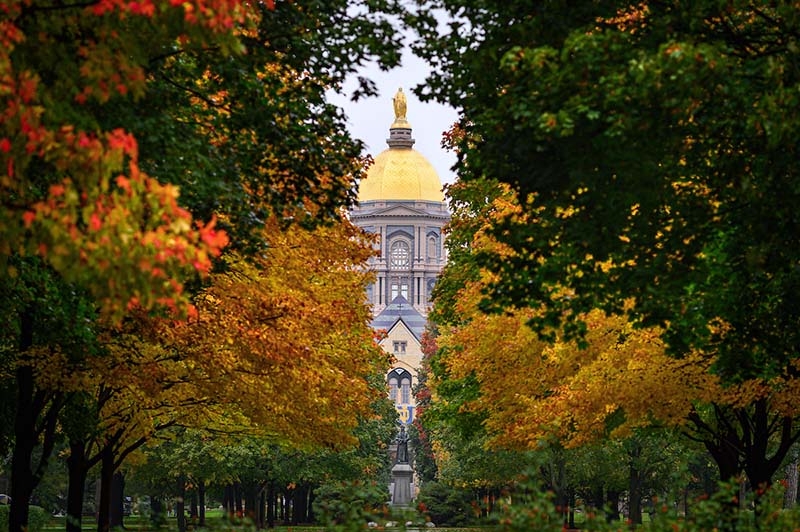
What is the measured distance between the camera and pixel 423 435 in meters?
107

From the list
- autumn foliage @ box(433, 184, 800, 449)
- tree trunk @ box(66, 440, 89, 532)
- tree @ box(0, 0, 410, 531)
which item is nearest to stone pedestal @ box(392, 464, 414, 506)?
autumn foliage @ box(433, 184, 800, 449)

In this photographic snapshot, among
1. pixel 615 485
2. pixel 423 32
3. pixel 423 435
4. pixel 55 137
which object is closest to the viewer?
pixel 55 137

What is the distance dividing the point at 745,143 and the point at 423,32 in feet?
12.6

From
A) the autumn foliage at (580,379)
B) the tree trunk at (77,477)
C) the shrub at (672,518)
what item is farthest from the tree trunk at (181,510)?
the shrub at (672,518)

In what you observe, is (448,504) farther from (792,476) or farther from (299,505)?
(792,476)

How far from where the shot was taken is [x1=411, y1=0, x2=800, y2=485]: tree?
12547 millimetres

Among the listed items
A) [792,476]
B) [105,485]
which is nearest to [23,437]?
[105,485]

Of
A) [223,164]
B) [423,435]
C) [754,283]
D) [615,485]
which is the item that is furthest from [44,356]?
[423,435]

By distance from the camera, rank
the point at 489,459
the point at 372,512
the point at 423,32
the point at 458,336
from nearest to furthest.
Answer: the point at 372,512 → the point at 423,32 → the point at 458,336 → the point at 489,459

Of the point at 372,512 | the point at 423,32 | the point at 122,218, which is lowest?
the point at 372,512

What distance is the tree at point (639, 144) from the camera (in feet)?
41.2

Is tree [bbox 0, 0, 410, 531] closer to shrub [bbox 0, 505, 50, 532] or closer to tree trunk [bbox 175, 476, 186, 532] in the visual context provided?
shrub [bbox 0, 505, 50, 532]

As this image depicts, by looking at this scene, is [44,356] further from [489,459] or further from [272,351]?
[489,459]

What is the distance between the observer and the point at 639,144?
13094 mm
